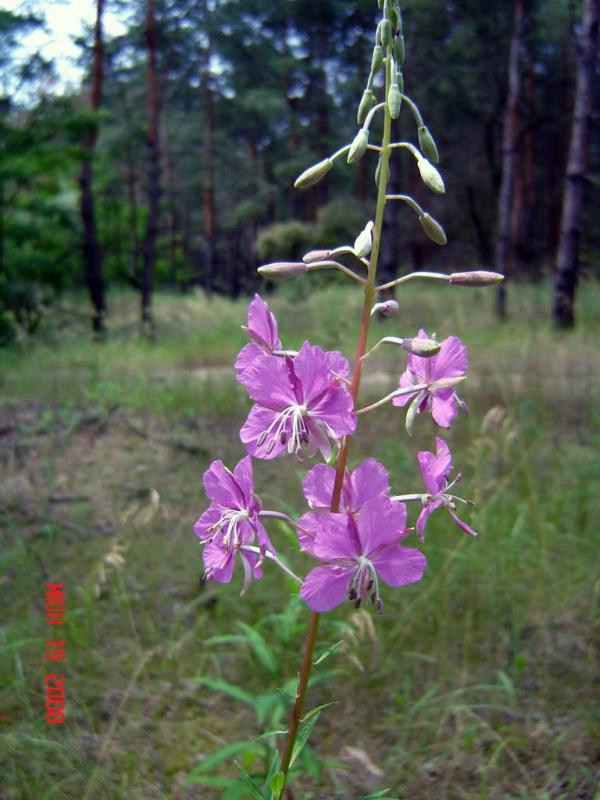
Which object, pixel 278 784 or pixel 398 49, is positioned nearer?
pixel 278 784

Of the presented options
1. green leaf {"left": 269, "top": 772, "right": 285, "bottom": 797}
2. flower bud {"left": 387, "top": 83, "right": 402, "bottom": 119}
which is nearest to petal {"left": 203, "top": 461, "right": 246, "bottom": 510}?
green leaf {"left": 269, "top": 772, "right": 285, "bottom": 797}

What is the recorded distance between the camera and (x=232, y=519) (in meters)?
1.24

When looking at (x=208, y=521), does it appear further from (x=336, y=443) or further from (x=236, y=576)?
(x=236, y=576)

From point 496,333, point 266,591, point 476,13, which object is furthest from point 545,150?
point 266,591

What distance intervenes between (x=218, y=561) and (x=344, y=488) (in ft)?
0.90

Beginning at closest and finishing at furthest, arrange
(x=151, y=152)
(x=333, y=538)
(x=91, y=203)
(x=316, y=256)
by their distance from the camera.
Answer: (x=333, y=538)
(x=316, y=256)
(x=151, y=152)
(x=91, y=203)

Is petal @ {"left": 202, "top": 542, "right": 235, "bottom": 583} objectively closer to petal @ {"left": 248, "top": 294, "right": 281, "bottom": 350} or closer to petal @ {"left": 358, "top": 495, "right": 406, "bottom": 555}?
petal @ {"left": 358, "top": 495, "right": 406, "bottom": 555}

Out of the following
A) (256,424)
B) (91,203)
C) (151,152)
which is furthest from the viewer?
(91,203)

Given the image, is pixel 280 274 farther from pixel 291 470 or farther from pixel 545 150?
pixel 545 150

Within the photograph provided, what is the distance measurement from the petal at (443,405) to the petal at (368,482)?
0.17 m

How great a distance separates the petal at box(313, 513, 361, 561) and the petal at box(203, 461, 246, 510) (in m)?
0.20

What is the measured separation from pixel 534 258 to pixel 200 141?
10100 millimetres

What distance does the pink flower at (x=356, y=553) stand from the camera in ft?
3.60
